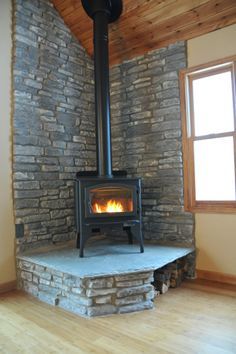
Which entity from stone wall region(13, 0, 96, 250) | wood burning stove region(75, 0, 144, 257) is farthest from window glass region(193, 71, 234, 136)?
stone wall region(13, 0, 96, 250)

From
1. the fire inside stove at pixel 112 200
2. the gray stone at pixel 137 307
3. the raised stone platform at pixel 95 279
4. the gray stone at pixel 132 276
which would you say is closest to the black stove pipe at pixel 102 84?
the fire inside stove at pixel 112 200

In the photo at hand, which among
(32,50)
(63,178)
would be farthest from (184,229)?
(32,50)

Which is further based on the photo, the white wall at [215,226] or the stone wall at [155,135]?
the stone wall at [155,135]

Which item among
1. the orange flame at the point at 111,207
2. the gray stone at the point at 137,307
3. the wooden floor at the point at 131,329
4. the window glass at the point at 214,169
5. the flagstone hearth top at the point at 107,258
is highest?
the window glass at the point at 214,169

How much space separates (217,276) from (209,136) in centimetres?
154

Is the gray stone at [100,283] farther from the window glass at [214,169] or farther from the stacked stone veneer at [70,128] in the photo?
the window glass at [214,169]

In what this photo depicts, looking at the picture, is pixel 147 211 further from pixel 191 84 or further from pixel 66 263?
pixel 191 84

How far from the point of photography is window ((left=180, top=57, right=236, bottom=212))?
10.5 ft

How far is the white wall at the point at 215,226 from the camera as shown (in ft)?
10.3

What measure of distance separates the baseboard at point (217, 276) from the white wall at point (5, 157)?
2.04 meters

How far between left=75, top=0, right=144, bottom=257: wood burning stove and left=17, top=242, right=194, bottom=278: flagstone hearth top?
6.8 inches

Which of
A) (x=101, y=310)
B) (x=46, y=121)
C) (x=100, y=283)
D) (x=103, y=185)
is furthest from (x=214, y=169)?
(x=46, y=121)

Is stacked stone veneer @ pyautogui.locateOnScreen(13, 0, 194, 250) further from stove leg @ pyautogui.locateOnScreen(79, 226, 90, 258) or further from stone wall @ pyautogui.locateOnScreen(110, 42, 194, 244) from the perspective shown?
stove leg @ pyautogui.locateOnScreen(79, 226, 90, 258)

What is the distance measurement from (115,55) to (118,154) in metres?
1.33
